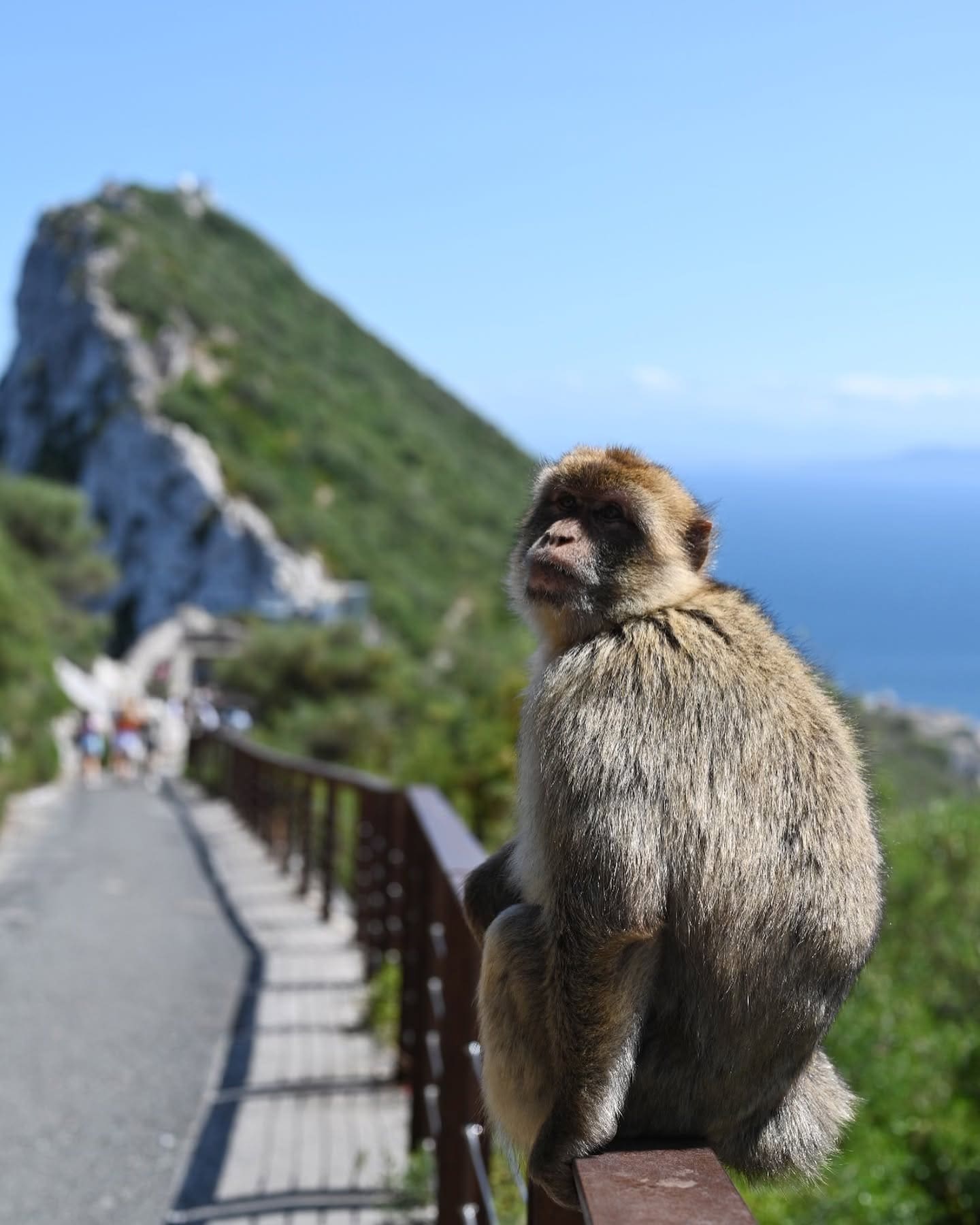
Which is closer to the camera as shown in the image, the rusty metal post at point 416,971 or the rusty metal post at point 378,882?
the rusty metal post at point 416,971

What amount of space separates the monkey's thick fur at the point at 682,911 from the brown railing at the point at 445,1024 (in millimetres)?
206

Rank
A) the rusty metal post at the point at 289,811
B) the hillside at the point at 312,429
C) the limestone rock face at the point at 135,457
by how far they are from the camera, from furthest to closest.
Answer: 1. the hillside at the point at 312,429
2. the limestone rock face at the point at 135,457
3. the rusty metal post at the point at 289,811

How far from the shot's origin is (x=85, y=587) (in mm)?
39875

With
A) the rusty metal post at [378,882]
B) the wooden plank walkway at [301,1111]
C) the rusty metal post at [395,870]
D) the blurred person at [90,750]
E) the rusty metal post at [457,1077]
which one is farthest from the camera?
the blurred person at [90,750]

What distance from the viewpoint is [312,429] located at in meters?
60.1

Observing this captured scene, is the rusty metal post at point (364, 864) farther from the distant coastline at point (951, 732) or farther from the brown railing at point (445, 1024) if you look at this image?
the distant coastline at point (951, 732)

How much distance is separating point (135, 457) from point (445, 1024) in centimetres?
5452

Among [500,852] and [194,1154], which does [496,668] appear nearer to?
[194,1154]

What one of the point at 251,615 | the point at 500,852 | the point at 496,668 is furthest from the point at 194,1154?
the point at 251,615

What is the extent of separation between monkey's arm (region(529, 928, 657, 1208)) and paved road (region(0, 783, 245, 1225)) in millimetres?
2383

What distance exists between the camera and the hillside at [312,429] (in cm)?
5538

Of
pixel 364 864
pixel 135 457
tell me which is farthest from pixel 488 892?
pixel 135 457

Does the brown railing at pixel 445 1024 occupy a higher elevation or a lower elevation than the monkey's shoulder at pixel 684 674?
lower

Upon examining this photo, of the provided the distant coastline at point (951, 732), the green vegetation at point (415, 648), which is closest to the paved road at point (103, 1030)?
the green vegetation at point (415, 648)
